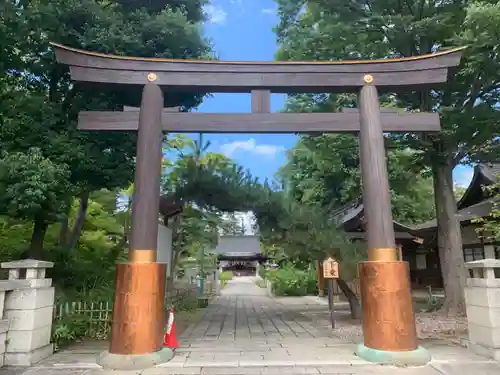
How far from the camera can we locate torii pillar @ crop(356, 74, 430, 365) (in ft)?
20.1

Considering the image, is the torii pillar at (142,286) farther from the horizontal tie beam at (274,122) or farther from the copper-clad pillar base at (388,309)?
the copper-clad pillar base at (388,309)

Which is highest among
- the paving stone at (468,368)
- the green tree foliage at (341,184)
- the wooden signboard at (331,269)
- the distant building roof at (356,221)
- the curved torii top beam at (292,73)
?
the green tree foliage at (341,184)

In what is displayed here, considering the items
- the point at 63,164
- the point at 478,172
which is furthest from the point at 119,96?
the point at 478,172

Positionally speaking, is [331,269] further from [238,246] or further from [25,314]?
[238,246]

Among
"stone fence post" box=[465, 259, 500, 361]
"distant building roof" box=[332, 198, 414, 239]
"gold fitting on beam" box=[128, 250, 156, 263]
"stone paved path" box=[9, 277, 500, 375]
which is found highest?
"distant building roof" box=[332, 198, 414, 239]

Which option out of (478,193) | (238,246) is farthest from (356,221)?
(238,246)

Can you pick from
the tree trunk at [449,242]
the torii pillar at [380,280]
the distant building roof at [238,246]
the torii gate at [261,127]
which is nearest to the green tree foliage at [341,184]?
the tree trunk at [449,242]

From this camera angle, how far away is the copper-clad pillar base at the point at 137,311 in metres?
6.06

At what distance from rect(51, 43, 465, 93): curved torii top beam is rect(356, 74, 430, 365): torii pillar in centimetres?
73

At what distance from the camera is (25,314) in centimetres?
641

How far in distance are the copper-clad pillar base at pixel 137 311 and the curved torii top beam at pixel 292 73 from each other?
141 inches

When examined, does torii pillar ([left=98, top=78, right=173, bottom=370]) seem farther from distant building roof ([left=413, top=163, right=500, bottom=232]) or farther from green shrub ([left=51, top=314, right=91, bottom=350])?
distant building roof ([left=413, top=163, right=500, bottom=232])

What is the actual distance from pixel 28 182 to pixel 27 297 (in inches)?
86.5

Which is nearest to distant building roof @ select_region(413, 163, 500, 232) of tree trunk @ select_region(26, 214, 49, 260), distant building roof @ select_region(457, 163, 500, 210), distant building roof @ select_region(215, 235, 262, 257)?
distant building roof @ select_region(457, 163, 500, 210)
